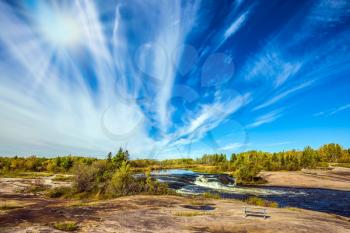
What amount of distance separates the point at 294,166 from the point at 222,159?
230ft

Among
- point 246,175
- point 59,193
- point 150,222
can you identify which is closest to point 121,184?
point 59,193

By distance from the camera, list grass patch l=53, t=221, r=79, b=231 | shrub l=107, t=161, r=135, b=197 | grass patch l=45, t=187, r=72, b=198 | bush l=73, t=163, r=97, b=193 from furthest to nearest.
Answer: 1. bush l=73, t=163, r=97, b=193
2. grass patch l=45, t=187, r=72, b=198
3. shrub l=107, t=161, r=135, b=197
4. grass patch l=53, t=221, r=79, b=231

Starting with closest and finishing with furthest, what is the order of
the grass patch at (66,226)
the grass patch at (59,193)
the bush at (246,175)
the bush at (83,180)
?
the grass patch at (66,226)
the grass patch at (59,193)
the bush at (83,180)
the bush at (246,175)

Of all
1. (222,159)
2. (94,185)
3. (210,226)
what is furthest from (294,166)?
(210,226)

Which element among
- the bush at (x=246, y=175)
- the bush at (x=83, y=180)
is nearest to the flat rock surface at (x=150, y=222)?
the bush at (x=83, y=180)

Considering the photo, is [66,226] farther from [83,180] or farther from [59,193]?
[83,180]

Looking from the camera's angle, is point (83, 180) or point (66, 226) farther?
point (83, 180)

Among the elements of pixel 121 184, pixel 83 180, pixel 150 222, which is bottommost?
pixel 150 222

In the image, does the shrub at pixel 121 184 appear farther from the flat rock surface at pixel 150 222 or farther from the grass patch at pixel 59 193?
the flat rock surface at pixel 150 222

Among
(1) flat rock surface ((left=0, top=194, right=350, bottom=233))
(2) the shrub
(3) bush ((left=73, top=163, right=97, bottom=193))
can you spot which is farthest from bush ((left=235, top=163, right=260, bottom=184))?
(1) flat rock surface ((left=0, top=194, right=350, bottom=233))

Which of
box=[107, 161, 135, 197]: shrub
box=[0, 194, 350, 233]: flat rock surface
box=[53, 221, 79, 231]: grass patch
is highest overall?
box=[107, 161, 135, 197]: shrub

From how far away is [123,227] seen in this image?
1712cm

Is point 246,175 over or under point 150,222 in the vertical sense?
over

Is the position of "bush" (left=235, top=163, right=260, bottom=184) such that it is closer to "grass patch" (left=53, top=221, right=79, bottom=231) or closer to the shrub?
the shrub
